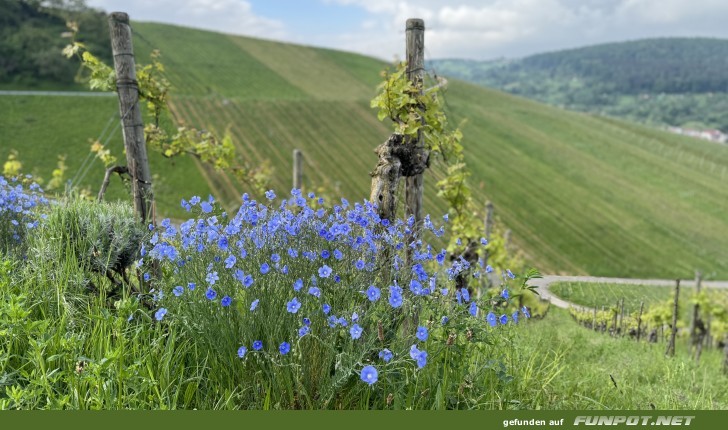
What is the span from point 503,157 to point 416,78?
121ft

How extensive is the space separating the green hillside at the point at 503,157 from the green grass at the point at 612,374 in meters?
10.2

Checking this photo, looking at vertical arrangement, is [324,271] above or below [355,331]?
above

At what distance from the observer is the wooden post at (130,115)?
444cm

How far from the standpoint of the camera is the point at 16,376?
271cm

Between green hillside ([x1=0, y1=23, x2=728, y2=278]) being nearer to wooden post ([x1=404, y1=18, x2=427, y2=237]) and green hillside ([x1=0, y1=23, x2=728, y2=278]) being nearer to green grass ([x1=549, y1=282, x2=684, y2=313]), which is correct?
green grass ([x1=549, y1=282, x2=684, y2=313])

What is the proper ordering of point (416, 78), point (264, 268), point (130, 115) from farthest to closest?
point (130, 115) < point (416, 78) < point (264, 268)

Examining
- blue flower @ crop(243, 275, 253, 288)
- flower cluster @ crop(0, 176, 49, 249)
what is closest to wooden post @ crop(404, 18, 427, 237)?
blue flower @ crop(243, 275, 253, 288)

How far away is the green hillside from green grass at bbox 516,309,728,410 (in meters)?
10.2

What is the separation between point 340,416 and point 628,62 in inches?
8987

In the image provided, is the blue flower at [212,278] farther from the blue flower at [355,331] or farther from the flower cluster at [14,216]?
the flower cluster at [14,216]

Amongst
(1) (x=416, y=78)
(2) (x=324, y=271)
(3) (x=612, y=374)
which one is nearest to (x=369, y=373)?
(2) (x=324, y=271)

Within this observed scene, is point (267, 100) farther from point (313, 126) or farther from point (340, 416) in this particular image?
point (340, 416)

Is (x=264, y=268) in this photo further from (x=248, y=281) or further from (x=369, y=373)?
(x=369, y=373)

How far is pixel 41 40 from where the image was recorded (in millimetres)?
36531
